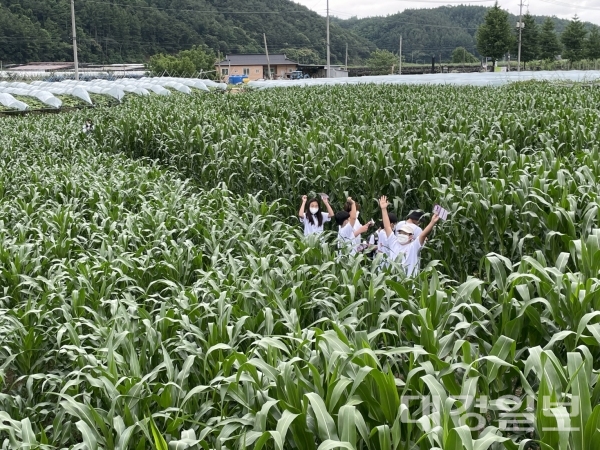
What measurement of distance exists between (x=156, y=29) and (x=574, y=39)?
56.5 m

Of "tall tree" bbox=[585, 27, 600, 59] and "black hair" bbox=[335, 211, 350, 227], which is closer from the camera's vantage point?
"black hair" bbox=[335, 211, 350, 227]

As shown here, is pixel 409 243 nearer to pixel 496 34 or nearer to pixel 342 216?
pixel 342 216

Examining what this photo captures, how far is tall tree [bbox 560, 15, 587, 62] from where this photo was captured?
5184 cm

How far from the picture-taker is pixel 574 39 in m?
51.9

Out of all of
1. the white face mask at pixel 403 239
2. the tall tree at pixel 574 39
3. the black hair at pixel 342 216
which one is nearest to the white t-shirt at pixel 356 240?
the black hair at pixel 342 216

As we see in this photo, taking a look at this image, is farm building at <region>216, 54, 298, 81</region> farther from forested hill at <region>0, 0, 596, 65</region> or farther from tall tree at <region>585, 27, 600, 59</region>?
tall tree at <region>585, 27, 600, 59</region>

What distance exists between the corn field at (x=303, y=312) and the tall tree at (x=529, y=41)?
1934 inches

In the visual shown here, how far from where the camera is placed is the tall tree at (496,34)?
5006 cm

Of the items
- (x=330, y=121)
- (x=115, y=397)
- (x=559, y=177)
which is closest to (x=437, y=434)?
(x=115, y=397)

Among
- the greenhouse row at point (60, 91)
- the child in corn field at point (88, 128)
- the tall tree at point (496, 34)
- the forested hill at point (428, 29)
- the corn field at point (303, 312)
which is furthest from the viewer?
the forested hill at point (428, 29)

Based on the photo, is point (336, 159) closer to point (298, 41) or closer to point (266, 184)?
point (266, 184)

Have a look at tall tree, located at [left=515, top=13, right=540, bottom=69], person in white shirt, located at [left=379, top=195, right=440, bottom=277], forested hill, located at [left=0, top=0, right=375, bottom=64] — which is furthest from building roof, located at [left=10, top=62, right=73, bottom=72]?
person in white shirt, located at [left=379, top=195, right=440, bottom=277]

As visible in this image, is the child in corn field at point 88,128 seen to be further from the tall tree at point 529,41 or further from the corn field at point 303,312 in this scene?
the tall tree at point 529,41

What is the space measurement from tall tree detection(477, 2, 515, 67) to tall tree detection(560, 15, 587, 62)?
5781 millimetres
